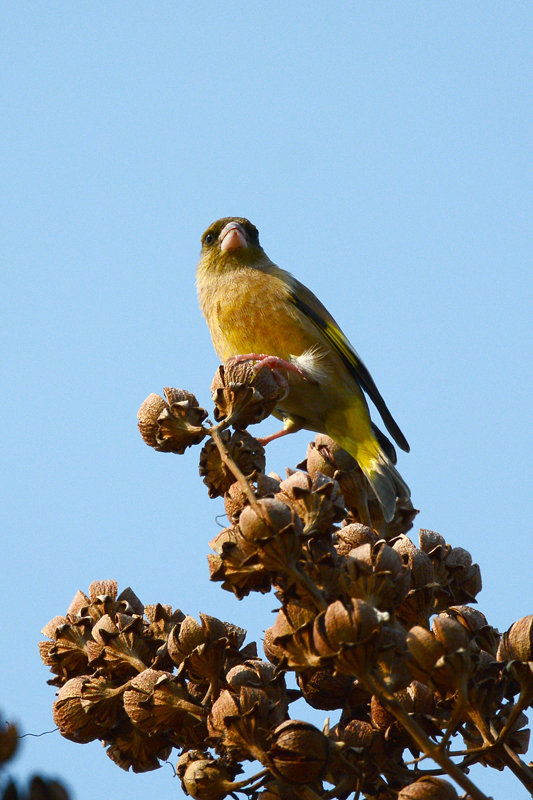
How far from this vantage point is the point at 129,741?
1887 millimetres

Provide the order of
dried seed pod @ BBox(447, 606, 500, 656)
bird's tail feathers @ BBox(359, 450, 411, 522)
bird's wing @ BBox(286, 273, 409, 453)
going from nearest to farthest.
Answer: dried seed pod @ BBox(447, 606, 500, 656)
bird's tail feathers @ BBox(359, 450, 411, 522)
bird's wing @ BBox(286, 273, 409, 453)

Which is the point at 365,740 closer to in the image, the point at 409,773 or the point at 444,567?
the point at 409,773

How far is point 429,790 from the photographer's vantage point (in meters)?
1.41

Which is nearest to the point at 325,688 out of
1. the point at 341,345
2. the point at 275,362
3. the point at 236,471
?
the point at 236,471

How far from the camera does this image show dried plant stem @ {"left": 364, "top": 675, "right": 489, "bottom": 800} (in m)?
1.21

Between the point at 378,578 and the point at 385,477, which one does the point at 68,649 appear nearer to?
the point at 378,578

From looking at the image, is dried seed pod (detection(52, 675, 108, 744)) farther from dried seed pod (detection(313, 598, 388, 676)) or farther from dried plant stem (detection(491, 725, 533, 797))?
dried plant stem (detection(491, 725, 533, 797))

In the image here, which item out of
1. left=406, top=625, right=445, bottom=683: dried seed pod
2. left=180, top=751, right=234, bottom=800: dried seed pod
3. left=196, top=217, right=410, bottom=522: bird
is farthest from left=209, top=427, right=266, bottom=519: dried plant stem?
left=196, top=217, right=410, bottom=522: bird

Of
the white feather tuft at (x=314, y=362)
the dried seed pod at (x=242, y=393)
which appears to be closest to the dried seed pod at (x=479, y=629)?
the dried seed pod at (x=242, y=393)

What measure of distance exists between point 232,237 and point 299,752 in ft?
13.0

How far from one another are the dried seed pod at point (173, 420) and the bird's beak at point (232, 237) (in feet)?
10.4

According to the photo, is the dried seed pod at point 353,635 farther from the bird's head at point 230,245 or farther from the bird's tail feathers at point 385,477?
the bird's head at point 230,245

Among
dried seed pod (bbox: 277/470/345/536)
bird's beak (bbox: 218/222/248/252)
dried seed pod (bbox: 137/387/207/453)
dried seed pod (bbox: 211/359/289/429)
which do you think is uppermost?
bird's beak (bbox: 218/222/248/252)

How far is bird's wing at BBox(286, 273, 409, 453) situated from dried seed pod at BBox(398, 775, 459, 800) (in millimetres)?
3217
